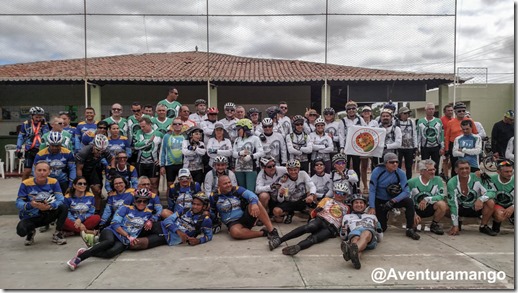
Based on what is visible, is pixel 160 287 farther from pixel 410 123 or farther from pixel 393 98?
pixel 393 98

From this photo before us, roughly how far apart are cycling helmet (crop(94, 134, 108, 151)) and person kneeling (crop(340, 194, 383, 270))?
4.14 metres

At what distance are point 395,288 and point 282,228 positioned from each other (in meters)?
2.68

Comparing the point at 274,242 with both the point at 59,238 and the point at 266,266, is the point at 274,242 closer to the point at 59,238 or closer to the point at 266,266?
the point at 266,266

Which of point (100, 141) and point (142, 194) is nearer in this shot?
point (142, 194)

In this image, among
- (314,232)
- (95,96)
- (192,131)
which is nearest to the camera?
(314,232)

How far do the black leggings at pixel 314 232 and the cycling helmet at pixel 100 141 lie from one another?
342 cm

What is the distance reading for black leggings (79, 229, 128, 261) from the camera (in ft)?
14.9

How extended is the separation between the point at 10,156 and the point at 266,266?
11.0 meters

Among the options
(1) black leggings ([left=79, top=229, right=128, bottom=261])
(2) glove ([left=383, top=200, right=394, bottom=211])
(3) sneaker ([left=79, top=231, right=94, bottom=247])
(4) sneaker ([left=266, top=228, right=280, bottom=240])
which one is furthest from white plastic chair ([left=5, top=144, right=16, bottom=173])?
(2) glove ([left=383, top=200, right=394, bottom=211])

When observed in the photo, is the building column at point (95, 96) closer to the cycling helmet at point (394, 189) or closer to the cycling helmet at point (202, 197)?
the cycling helmet at point (202, 197)

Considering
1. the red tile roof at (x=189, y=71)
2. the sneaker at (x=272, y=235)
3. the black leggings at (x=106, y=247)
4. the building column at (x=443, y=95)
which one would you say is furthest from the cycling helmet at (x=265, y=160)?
the building column at (x=443, y=95)

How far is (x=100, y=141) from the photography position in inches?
245

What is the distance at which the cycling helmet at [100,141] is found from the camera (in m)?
6.22

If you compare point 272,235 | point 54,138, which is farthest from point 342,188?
point 54,138
